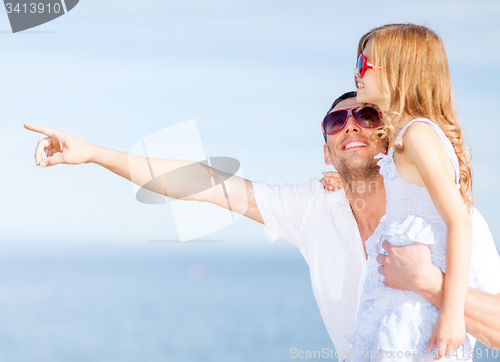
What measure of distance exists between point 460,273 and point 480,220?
2.92 ft

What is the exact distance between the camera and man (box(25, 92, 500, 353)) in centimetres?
368

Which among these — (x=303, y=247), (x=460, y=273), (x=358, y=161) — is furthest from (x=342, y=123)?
(x=460, y=273)

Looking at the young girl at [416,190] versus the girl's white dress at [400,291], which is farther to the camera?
the girl's white dress at [400,291]

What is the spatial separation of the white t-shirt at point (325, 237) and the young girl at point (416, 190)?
1.90 feet

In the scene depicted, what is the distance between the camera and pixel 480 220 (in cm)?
329

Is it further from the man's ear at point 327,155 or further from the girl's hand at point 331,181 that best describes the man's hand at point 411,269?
the man's ear at point 327,155

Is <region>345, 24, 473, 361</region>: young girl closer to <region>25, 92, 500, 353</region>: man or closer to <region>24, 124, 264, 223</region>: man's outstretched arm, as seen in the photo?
<region>25, 92, 500, 353</region>: man

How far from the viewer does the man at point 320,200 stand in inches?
145

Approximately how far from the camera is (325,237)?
13.0ft

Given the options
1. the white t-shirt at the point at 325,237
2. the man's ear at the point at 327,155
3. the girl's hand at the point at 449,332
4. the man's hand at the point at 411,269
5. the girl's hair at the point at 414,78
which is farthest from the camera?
the man's ear at the point at 327,155

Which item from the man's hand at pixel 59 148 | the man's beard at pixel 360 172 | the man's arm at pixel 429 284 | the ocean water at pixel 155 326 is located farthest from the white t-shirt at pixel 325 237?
the ocean water at pixel 155 326

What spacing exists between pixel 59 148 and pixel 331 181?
7.02 ft

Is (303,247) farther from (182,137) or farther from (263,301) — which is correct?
(263,301)

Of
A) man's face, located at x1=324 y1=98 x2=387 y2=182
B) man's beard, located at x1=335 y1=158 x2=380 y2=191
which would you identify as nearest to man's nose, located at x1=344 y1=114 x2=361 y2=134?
man's face, located at x1=324 y1=98 x2=387 y2=182
